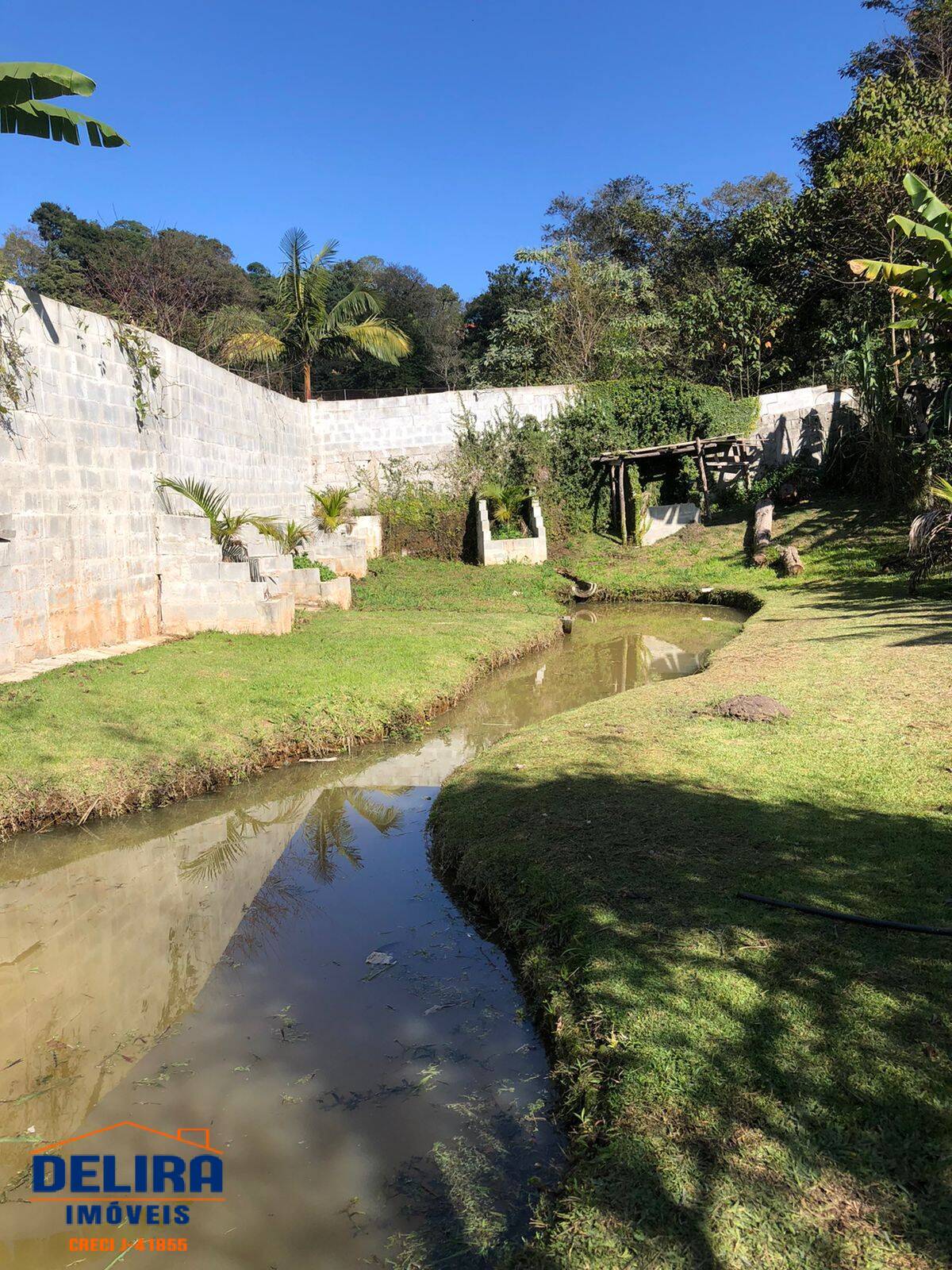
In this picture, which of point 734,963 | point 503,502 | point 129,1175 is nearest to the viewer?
point 129,1175

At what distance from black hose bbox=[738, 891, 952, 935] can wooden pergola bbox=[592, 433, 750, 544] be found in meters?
18.8

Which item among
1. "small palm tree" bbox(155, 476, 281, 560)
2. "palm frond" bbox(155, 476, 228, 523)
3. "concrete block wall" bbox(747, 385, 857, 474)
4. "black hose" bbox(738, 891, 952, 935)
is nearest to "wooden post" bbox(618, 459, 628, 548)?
"concrete block wall" bbox(747, 385, 857, 474)

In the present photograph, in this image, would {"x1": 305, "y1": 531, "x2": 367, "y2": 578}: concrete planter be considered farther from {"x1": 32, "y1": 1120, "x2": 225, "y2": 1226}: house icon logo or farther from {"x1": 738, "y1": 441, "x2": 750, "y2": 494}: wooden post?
{"x1": 32, "y1": 1120, "x2": 225, "y2": 1226}: house icon logo

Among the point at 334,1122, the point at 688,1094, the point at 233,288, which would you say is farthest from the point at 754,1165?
the point at 233,288

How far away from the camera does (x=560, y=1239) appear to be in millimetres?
2582

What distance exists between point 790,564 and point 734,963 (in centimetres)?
1523

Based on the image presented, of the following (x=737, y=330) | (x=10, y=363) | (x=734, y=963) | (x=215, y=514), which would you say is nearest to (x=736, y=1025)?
(x=734, y=963)

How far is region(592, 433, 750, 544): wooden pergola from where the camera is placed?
22078mm

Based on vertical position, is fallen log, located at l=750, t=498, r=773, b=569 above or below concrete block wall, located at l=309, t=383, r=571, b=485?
below

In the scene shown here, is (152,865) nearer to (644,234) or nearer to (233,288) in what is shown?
(644,234)

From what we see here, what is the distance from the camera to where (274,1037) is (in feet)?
13.1

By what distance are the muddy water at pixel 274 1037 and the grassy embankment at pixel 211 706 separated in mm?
323

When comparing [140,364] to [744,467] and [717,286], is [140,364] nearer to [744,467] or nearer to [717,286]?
[744,467]

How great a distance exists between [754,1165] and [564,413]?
74.3 ft
